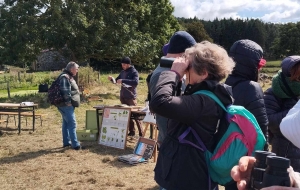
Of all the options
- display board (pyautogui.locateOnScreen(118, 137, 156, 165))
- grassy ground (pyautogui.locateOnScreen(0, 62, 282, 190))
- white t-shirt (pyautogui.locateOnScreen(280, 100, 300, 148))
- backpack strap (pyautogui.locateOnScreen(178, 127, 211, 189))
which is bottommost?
grassy ground (pyautogui.locateOnScreen(0, 62, 282, 190))

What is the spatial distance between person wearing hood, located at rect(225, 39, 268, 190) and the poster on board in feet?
16.4

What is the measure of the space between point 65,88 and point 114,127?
139 centimetres

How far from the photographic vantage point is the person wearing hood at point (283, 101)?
3.14 meters

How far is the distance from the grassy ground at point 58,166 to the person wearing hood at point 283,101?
2.84m

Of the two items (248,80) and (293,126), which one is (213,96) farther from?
(293,126)

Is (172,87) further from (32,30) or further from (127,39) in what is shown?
(127,39)

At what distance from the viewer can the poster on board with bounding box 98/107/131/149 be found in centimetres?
793

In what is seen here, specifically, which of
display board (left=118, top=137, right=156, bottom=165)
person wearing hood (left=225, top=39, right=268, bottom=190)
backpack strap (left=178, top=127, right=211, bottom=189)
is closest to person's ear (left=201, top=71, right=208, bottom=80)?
backpack strap (left=178, top=127, right=211, bottom=189)

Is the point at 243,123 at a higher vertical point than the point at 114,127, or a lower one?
higher

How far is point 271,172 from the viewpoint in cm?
132

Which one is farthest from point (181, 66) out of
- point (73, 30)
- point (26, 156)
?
point (73, 30)

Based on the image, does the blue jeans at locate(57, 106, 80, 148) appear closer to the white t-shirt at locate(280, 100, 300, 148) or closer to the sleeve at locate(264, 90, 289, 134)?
the sleeve at locate(264, 90, 289, 134)

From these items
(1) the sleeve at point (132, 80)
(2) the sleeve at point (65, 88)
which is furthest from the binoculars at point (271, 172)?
(1) the sleeve at point (132, 80)

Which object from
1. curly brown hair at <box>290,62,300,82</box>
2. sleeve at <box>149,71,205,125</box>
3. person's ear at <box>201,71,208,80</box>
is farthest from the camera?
curly brown hair at <box>290,62,300,82</box>
